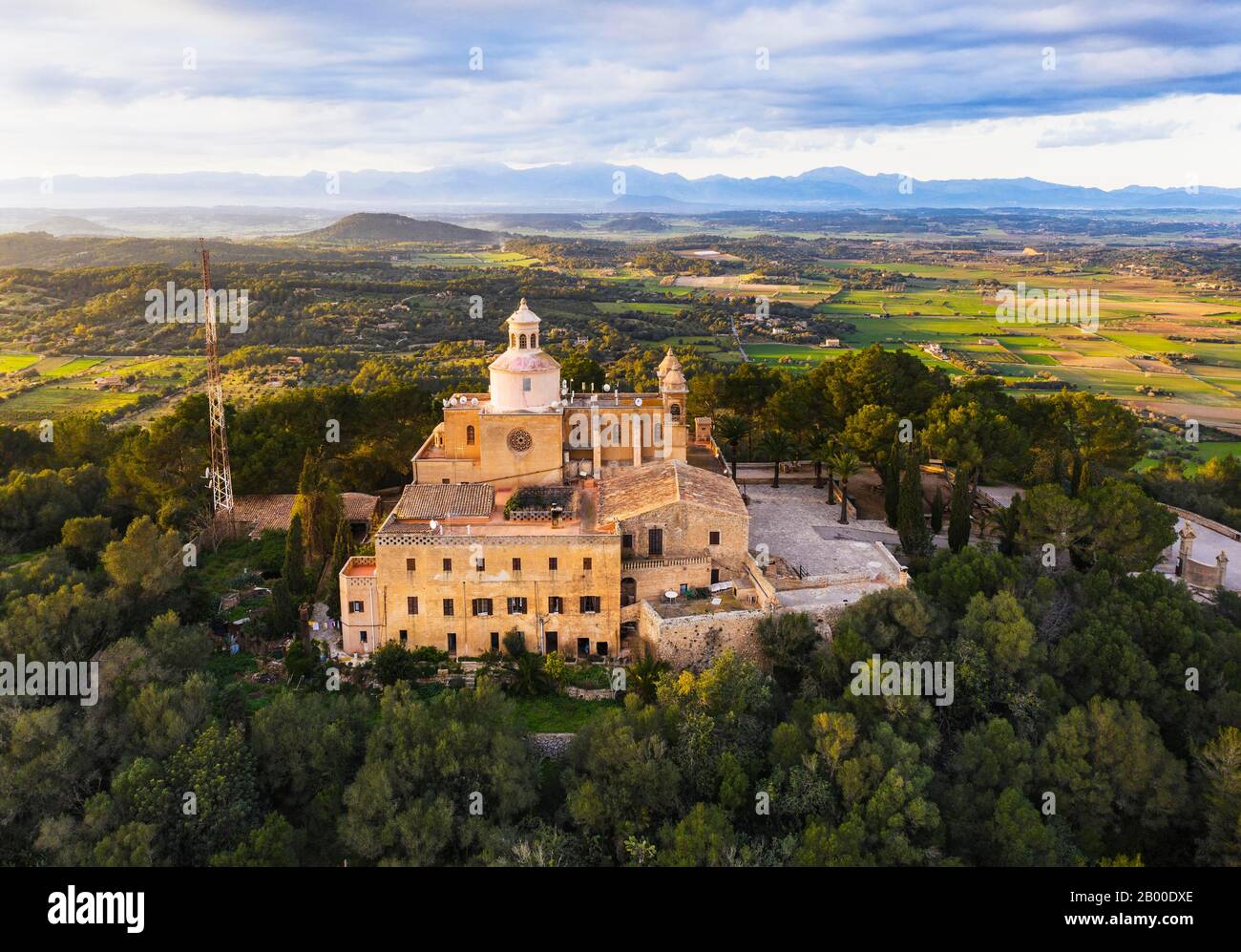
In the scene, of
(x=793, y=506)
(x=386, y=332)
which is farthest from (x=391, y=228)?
(x=793, y=506)

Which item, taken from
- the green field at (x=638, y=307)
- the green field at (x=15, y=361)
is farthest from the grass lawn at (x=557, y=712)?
the green field at (x=638, y=307)

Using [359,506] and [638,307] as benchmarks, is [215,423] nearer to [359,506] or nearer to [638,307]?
[359,506]

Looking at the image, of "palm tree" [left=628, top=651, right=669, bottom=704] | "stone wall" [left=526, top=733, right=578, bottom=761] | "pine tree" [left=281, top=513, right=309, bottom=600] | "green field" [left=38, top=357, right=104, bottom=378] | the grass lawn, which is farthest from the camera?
"green field" [left=38, top=357, right=104, bottom=378]

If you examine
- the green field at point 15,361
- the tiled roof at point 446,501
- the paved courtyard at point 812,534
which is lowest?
the paved courtyard at point 812,534

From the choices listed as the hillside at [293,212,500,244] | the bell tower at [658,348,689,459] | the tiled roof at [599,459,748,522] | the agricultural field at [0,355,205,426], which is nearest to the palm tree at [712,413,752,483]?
the bell tower at [658,348,689,459]

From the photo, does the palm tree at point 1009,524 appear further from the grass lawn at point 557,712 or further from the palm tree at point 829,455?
the grass lawn at point 557,712

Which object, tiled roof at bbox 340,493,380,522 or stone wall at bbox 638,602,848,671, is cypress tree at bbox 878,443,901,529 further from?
tiled roof at bbox 340,493,380,522
